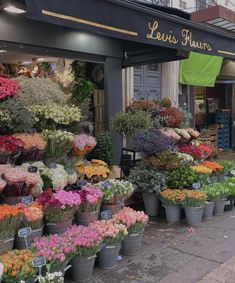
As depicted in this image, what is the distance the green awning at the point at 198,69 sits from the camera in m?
10.5

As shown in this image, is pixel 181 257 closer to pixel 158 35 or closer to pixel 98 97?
pixel 158 35

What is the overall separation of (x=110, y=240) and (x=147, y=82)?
6380mm

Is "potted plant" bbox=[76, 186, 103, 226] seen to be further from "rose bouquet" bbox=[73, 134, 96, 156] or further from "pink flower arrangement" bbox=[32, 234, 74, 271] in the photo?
"rose bouquet" bbox=[73, 134, 96, 156]

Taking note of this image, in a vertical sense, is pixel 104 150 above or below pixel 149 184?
above

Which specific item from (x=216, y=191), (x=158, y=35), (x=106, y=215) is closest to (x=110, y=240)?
(x=106, y=215)

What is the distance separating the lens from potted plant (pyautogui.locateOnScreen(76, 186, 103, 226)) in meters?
4.46

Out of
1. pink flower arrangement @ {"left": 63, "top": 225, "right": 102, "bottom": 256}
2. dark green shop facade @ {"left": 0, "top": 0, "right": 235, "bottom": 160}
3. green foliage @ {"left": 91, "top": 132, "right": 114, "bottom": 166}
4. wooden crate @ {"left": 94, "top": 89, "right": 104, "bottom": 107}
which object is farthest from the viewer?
wooden crate @ {"left": 94, "top": 89, "right": 104, "bottom": 107}

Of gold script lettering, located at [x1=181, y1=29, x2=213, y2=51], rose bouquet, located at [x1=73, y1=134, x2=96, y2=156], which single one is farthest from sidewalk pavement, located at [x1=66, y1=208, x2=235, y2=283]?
gold script lettering, located at [x1=181, y1=29, x2=213, y2=51]

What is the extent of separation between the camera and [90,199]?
4.43 meters

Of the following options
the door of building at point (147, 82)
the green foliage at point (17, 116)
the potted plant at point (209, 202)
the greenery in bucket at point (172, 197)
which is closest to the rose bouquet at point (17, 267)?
the green foliage at point (17, 116)

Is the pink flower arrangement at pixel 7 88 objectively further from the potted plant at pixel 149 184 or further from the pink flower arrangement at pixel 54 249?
the potted plant at pixel 149 184

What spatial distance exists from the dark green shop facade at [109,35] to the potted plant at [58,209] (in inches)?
77.8

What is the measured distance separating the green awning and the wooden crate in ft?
10.5

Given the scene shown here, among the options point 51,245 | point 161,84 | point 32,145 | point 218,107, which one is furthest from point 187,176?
point 218,107
